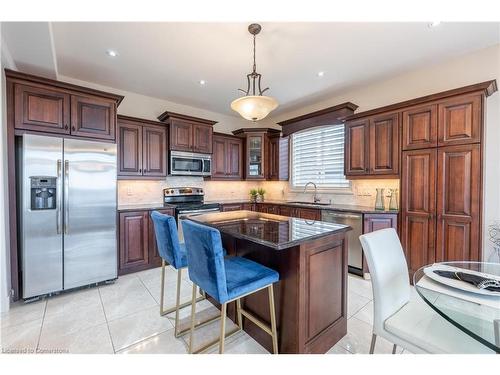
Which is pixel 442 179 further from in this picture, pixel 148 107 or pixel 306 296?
pixel 148 107

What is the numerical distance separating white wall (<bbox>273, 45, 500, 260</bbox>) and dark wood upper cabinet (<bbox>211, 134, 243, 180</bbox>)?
107 inches

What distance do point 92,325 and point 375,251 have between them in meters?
2.53

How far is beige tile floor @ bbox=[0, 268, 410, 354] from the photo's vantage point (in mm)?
1829

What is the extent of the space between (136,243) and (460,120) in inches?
175

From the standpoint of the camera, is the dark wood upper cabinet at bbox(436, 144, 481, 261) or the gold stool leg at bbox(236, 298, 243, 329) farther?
the dark wood upper cabinet at bbox(436, 144, 481, 261)

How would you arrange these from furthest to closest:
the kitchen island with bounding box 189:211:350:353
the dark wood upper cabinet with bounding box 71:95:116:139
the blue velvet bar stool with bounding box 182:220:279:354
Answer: the dark wood upper cabinet with bounding box 71:95:116:139
the kitchen island with bounding box 189:211:350:353
the blue velvet bar stool with bounding box 182:220:279:354

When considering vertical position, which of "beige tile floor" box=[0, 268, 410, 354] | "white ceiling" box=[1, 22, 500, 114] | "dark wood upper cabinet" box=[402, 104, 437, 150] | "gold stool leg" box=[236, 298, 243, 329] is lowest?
"beige tile floor" box=[0, 268, 410, 354]

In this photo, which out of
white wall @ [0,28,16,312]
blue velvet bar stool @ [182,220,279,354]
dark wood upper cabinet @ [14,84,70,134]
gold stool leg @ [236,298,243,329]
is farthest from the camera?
dark wood upper cabinet @ [14,84,70,134]

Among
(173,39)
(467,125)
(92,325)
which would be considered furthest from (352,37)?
(92,325)

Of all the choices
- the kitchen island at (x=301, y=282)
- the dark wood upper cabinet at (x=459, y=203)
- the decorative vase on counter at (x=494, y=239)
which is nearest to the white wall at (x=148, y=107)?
the kitchen island at (x=301, y=282)

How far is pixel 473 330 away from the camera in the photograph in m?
Answer: 1.05

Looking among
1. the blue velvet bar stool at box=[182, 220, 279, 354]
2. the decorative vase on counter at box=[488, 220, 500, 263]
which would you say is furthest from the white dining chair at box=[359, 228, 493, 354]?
the decorative vase on counter at box=[488, 220, 500, 263]

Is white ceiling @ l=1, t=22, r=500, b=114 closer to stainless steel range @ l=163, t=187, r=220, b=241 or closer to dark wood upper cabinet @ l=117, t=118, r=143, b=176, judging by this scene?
dark wood upper cabinet @ l=117, t=118, r=143, b=176
